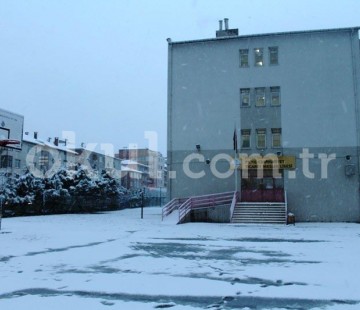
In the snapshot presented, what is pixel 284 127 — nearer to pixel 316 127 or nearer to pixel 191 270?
pixel 316 127

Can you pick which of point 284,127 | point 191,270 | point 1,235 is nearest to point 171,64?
point 284,127

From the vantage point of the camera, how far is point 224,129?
2831 cm

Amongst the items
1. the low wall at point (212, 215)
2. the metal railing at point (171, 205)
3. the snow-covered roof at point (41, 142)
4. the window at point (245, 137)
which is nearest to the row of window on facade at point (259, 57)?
the window at point (245, 137)

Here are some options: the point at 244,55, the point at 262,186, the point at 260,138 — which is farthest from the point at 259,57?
the point at 262,186

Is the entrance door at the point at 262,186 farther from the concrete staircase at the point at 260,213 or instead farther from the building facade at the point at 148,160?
the building facade at the point at 148,160

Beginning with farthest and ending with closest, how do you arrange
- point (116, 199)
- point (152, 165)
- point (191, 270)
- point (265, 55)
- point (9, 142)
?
1. point (152, 165)
2. point (116, 199)
3. point (265, 55)
4. point (9, 142)
5. point (191, 270)

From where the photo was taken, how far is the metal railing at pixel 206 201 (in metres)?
26.1

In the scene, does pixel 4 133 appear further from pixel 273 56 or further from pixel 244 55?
pixel 273 56

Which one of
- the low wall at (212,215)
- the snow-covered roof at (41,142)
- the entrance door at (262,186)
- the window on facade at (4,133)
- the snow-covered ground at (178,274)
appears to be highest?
the snow-covered roof at (41,142)

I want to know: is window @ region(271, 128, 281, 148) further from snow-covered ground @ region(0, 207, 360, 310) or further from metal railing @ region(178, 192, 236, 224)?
snow-covered ground @ region(0, 207, 360, 310)

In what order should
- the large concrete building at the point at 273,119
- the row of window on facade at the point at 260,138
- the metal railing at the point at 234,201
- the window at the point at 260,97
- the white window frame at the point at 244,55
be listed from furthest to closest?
the white window frame at the point at 244,55, the window at the point at 260,97, the row of window on facade at the point at 260,138, the large concrete building at the point at 273,119, the metal railing at the point at 234,201

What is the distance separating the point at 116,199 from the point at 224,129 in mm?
18793

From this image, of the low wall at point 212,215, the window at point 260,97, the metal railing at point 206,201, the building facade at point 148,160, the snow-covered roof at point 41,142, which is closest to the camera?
the low wall at point 212,215

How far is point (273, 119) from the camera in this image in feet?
91.5
